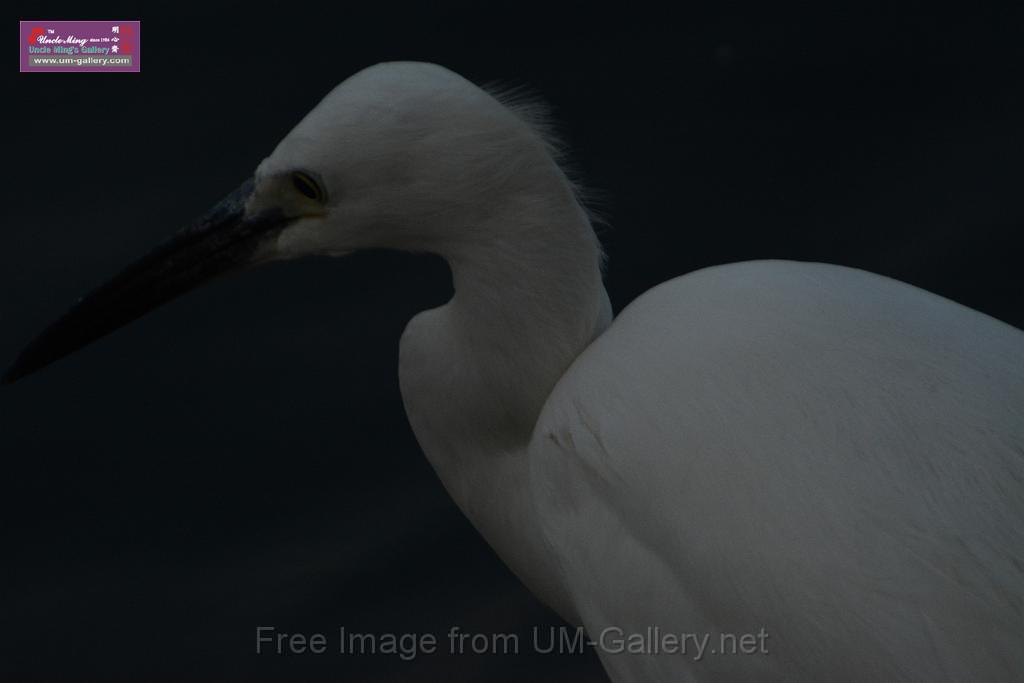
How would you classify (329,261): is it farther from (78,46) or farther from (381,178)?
(381,178)

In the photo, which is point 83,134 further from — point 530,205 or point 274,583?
point 530,205

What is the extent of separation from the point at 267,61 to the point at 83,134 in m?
0.44

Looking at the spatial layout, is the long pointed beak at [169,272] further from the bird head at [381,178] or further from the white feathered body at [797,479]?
the white feathered body at [797,479]

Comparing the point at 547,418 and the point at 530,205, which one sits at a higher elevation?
the point at 530,205

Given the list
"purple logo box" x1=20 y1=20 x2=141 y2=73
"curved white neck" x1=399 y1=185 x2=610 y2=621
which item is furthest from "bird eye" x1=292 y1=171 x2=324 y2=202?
"purple logo box" x1=20 y1=20 x2=141 y2=73

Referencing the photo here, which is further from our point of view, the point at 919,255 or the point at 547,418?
the point at 919,255

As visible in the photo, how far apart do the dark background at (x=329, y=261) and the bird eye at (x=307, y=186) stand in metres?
1.14

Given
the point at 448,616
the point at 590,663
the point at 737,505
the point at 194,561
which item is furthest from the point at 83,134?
the point at 737,505

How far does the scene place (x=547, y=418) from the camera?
180 cm

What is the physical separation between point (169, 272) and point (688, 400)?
2.29 feet

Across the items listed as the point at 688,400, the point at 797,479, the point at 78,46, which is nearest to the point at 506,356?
the point at 688,400

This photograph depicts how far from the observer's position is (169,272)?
182 cm

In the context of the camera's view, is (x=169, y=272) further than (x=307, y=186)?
Yes

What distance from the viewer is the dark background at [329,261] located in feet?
8.63
